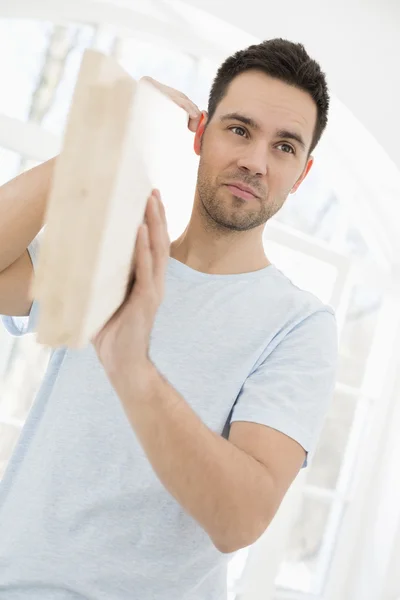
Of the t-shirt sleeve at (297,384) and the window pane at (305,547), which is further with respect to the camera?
the window pane at (305,547)

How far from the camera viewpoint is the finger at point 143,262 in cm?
65

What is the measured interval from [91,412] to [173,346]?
0.16 meters

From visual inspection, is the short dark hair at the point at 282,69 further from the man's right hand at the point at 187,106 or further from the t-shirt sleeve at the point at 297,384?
the t-shirt sleeve at the point at 297,384

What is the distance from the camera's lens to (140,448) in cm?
102

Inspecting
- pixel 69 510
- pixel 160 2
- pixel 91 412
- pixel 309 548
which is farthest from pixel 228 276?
pixel 309 548

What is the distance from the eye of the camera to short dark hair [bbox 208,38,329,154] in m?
1.18

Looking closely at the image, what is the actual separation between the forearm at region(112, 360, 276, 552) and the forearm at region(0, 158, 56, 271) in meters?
0.34

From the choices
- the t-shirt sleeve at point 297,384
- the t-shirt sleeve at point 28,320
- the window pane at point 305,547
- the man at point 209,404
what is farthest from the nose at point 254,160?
the window pane at point 305,547

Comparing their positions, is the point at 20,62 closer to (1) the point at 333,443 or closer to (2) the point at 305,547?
(1) the point at 333,443

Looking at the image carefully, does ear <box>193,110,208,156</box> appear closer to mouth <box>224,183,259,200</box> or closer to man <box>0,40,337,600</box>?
man <box>0,40,337,600</box>

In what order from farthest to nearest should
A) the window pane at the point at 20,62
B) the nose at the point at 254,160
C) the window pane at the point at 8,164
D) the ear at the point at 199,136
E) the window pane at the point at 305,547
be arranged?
the window pane at the point at 305,547 → the window pane at the point at 20,62 → the window pane at the point at 8,164 → the ear at the point at 199,136 → the nose at the point at 254,160

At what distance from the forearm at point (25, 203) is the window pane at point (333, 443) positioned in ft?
7.71

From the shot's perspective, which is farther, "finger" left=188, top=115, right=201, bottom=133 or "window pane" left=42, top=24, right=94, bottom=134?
"window pane" left=42, top=24, right=94, bottom=134

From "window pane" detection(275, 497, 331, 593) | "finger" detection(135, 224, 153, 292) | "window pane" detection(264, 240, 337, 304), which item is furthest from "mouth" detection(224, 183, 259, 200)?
"window pane" detection(275, 497, 331, 593)
